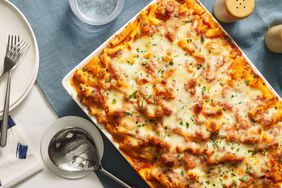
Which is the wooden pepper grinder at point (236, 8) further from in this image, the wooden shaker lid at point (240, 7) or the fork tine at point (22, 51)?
the fork tine at point (22, 51)

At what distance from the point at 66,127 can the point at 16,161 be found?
11.4 inches

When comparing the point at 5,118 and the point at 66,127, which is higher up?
the point at 5,118

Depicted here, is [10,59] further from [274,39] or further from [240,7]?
[274,39]

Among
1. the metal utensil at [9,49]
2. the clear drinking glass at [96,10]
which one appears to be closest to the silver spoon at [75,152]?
the metal utensil at [9,49]

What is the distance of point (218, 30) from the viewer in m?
2.16

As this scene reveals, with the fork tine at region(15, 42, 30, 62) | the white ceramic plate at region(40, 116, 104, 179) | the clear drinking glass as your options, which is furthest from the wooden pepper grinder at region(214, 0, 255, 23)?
the fork tine at region(15, 42, 30, 62)

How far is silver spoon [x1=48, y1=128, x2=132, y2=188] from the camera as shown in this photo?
2.25 m

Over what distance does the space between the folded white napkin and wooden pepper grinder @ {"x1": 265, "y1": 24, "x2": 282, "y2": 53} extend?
126cm

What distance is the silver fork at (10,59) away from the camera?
7.18 feet

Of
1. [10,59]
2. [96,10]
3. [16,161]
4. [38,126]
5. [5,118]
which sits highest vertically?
[96,10]

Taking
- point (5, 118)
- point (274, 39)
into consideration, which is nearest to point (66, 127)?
point (5, 118)

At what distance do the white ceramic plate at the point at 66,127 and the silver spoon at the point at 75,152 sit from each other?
0.07 feet

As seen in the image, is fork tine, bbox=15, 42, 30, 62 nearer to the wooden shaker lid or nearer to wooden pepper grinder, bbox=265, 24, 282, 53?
the wooden shaker lid

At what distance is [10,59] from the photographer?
2.23m
